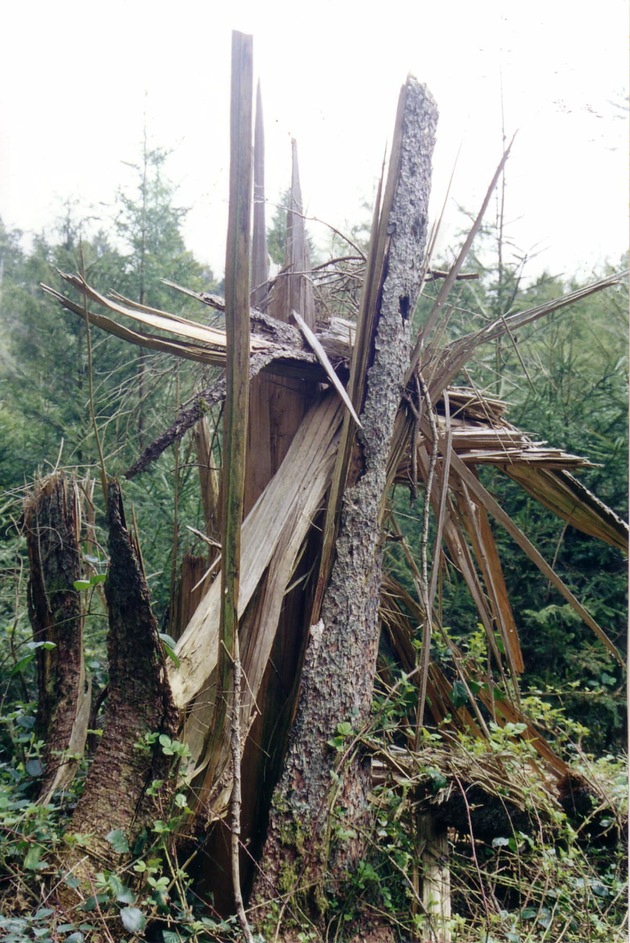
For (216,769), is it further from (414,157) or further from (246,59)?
(414,157)

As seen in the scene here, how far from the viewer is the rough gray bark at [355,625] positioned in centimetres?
183

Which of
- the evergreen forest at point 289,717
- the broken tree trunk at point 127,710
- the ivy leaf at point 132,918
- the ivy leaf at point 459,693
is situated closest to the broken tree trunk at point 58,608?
the evergreen forest at point 289,717

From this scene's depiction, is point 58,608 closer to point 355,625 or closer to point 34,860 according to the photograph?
point 34,860

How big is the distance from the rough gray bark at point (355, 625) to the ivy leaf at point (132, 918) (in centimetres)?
36

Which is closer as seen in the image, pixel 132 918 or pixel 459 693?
pixel 132 918

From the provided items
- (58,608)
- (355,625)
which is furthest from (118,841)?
(355,625)

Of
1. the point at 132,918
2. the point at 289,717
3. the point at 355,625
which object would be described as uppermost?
the point at 355,625

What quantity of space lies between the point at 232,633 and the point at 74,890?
73cm

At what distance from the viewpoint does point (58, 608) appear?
2.13 metres

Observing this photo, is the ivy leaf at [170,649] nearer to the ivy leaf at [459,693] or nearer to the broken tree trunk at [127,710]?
the broken tree trunk at [127,710]

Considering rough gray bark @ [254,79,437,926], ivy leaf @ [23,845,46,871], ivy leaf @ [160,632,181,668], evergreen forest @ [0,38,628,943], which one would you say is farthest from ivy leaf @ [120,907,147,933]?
ivy leaf @ [160,632,181,668]

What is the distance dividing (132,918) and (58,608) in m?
0.94

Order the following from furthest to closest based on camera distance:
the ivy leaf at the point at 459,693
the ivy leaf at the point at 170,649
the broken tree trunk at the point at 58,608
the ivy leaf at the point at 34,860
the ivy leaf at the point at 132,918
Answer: the ivy leaf at the point at 459,693 → the broken tree trunk at the point at 58,608 → the ivy leaf at the point at 170,649 → the ivy leaf at the point at 34,860 → the ivy leaf at the point at 132,918

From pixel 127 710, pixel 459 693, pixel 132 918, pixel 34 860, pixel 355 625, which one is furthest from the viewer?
pixel 459 693
